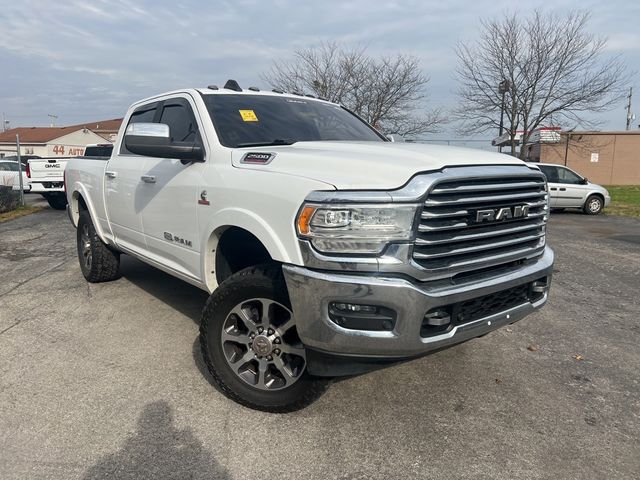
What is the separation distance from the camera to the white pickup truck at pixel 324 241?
2537 mm

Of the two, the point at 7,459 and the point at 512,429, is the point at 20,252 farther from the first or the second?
the point at 512,429

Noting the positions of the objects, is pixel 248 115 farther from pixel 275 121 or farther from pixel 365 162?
pixel 365 162

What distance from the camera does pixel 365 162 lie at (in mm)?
2766

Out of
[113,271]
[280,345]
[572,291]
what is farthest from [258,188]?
[572,291]

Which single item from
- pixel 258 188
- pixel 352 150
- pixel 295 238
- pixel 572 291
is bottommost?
pixel 572 291

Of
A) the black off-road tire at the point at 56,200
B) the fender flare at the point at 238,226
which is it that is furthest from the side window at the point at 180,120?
the black off-road tire at the point at 56,200

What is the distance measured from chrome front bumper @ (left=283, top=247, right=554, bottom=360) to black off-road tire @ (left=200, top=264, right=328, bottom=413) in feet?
0.91

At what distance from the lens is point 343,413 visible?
3145mm

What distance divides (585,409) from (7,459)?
333cm

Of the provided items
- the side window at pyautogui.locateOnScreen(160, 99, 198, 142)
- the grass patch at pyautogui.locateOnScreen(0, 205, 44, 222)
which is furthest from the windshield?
the grass patch at pyautogui.locateOnScreen(0, 205, 44, 222)

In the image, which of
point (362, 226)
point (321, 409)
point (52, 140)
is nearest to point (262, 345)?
point (321, 409)

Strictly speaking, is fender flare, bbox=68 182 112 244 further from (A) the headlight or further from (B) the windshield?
(A) the headlight

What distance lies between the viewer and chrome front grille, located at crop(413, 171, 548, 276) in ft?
8.48

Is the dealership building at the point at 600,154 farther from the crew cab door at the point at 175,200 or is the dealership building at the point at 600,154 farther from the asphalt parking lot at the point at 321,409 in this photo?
the crew cab door at the point at 175,200
